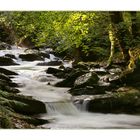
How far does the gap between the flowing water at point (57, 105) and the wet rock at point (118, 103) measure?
44 millimetres

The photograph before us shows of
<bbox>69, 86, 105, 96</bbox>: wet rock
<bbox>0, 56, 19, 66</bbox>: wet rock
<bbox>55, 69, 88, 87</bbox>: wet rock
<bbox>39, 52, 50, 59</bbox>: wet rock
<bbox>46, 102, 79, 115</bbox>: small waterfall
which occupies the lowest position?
<bbox>46, 102, 79, 115</bbox>: small waterfall

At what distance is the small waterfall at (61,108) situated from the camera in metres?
3.98

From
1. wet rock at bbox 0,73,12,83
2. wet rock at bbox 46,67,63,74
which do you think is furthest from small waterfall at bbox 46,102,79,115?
wet rock at bbox 0,73,12,83

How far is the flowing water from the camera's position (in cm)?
396

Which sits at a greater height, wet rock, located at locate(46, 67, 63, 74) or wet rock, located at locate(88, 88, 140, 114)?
wet rock, located at locate(46, 67, 63, 74)

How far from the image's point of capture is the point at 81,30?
4.07 metres

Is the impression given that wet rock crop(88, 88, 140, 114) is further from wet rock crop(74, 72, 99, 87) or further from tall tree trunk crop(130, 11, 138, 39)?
tall tree trunk crop(130, 11, 138, 39)

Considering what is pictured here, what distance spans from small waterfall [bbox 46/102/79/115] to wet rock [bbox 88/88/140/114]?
0.48 feet

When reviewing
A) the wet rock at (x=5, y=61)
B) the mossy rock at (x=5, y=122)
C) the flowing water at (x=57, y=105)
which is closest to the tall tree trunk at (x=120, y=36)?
the flowing water at (x=57, y=105)

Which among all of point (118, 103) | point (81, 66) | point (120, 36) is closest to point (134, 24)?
point (120, 36)

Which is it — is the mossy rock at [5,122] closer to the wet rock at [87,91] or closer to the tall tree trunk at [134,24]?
the wet rock at [87,91]
